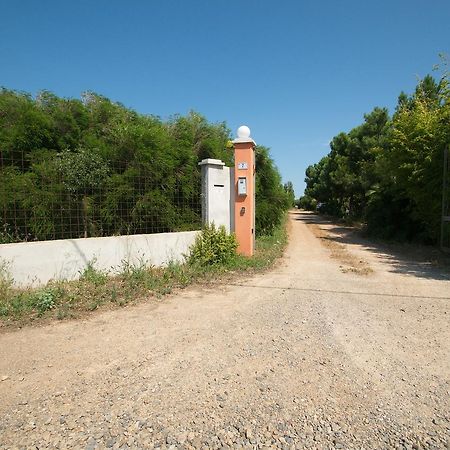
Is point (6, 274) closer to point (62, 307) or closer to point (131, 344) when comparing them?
point (62, 307)

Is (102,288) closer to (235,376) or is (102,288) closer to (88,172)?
(88,172)

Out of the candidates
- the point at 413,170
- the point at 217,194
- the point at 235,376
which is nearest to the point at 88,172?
the point at 217,194

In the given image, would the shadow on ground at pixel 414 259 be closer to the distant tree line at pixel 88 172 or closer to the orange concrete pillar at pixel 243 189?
the orange concrete pillar at pixel 243 189

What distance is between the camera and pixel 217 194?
24.0ft

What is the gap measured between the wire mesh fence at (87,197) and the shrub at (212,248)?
412 millimetres

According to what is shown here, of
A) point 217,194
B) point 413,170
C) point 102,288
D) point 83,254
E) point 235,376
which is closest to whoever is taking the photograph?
point 235,376

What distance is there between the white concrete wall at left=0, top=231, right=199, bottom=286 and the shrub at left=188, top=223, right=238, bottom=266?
0.18 metres

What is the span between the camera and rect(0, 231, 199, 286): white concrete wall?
16.6 feet

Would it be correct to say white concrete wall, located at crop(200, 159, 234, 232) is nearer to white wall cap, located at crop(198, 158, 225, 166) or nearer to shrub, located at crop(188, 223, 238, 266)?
white wall cap, located at crop(198, 158, 225, 166)

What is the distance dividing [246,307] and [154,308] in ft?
4.28

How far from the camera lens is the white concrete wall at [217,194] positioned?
7.16m

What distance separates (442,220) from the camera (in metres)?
9.22

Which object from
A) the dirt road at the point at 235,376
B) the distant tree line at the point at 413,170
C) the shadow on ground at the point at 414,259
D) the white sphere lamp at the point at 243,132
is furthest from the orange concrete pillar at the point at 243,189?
the distant tree line at the point at 413,170

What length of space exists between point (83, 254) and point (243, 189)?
3638 mm
